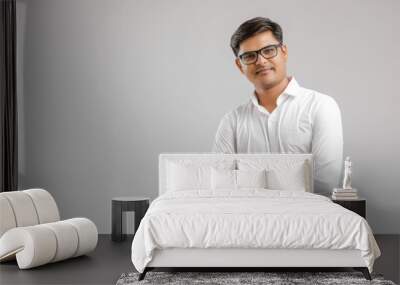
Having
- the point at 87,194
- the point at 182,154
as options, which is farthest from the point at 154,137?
the point at 87,194

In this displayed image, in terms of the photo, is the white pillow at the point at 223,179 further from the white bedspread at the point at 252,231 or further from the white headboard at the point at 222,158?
the white bedspread at the point at 252,231

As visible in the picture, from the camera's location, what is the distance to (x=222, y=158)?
6863 millimetres

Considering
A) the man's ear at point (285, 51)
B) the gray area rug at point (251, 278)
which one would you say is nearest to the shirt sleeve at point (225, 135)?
the man's ear at point (285, 51)

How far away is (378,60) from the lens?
7.04 metres

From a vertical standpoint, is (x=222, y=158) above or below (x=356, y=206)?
above

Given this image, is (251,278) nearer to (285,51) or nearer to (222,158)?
(222,158)

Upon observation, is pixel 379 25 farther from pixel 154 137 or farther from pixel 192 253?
pixel 192 253

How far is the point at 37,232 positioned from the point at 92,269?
52 cm

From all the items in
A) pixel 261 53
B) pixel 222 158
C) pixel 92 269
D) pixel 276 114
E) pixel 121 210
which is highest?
pixel 261 53

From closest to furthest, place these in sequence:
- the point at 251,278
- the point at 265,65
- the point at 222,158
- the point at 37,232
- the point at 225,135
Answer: the point at 251,278 < the point at 37,232 < the point at 222,158 < the point at 265,65 < the point at 225,135

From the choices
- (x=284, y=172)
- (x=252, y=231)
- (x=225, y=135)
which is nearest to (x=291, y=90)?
(x=225, y=135)

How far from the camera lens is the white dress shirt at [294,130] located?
22.8ft

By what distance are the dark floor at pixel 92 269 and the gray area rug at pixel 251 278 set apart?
202mm

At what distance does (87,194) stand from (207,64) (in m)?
1.90
